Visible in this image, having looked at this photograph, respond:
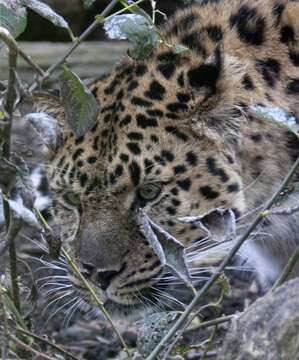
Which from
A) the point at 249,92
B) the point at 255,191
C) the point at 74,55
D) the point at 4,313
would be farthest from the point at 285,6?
the point at 74,55

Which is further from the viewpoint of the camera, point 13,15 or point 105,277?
point 105,277

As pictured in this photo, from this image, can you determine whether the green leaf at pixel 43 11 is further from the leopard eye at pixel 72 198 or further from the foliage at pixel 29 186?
the leopard eye at pixel 72 198

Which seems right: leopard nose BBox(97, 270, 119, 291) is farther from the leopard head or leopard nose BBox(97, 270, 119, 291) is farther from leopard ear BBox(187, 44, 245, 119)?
leopard ear BBox(187, 44, 245, 119)

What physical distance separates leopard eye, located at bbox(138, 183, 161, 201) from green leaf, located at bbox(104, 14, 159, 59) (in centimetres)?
108

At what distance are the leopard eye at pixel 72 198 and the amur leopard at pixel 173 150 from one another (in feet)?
0.04

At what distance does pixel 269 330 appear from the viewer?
2551 millimetres

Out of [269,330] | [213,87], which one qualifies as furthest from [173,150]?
[269,330]

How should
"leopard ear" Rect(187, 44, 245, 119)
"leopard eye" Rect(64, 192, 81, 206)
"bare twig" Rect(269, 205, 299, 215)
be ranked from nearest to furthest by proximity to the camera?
"bare twig" Rect(269, 205, 299, 215), "leopard ear" Rect(187, 44, 245, 119), "leopard eye" Rect(64, 192, 81, 206)

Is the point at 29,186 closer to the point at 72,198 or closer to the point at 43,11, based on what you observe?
the point at 43,11

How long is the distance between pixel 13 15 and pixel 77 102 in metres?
0.43

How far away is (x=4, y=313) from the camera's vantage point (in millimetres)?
2936

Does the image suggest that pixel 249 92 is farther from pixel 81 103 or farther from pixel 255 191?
pixel 81 103

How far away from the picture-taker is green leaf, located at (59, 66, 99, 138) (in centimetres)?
315

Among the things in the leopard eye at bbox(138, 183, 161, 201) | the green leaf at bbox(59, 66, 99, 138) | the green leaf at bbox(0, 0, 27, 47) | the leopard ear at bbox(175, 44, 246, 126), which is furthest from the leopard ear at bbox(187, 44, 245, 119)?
the green leaf at bbox(0, 0, 27, 47)
